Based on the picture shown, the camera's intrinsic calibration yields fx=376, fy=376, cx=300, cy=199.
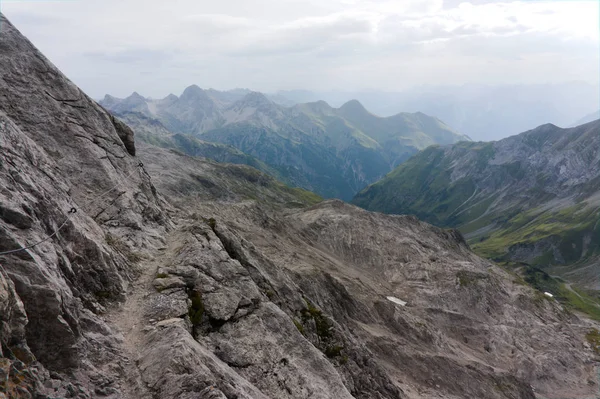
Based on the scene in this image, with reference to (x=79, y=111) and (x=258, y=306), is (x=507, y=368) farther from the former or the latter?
(x=79, y=111)

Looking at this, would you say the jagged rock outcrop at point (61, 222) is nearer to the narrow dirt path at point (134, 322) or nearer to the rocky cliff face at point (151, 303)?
the rocky cliff face at point (151, 303)

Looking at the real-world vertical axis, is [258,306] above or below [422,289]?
above

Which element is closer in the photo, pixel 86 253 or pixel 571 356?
pixel 86 253

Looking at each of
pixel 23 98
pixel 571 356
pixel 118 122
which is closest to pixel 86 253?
pixel 23 98

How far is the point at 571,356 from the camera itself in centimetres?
9869

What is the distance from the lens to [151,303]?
28.3 meters

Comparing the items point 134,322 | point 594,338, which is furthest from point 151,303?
point 594,338

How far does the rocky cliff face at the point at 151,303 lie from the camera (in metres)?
20.5

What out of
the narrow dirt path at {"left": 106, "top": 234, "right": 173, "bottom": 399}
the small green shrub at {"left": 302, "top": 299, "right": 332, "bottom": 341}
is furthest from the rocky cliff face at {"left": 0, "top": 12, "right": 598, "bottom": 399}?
the small green shrub at {"left": 302, "top": 299, "right": 332, "bottom": 341}

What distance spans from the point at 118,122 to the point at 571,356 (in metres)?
119

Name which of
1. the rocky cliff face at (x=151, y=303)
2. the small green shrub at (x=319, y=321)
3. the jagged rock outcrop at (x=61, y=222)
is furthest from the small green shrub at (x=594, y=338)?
the jagged rock outcrop at (x=61, y=222)

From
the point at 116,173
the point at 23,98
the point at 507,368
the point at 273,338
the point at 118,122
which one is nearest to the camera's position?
the point at 273,338

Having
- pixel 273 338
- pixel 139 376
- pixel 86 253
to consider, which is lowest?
pixel 273 338

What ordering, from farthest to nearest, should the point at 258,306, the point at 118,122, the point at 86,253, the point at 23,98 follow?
the point at 118,122
the point at 23,98
the point at 258,306
the point at 86,253
